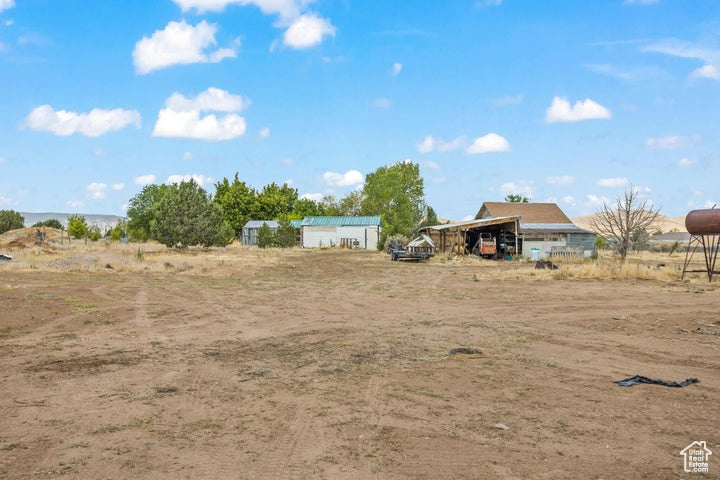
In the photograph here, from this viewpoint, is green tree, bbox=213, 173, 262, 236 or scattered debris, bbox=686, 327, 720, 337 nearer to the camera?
scattered debris, bbox=686, 327, 720, 337

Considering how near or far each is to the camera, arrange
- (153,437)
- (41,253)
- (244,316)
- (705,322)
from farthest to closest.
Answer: (41,253) < (244,316) < (705,322) < (153,437)

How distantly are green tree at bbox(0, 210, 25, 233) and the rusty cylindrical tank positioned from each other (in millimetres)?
77708

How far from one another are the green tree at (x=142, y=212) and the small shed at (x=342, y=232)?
22.7m

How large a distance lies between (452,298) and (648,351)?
8887 mm

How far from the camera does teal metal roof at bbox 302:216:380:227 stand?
250 ft

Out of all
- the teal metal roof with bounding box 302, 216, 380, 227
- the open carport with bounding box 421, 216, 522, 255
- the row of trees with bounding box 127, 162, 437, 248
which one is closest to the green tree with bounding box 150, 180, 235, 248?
the row of trees with bounding box 127, 162, 437, 248

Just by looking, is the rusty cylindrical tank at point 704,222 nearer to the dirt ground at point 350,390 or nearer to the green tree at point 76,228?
the dirt ground at point 350,390

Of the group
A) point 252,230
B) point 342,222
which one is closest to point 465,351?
point 342,222

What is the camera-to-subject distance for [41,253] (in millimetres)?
39312

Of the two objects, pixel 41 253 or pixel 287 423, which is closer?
pixel 287 423

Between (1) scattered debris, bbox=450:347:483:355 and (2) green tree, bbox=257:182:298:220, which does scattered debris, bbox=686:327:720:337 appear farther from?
(2) green tree, bbox=257:182:298:220

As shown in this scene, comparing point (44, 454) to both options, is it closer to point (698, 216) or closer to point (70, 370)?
point (70, 370)

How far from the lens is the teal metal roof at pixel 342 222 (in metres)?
76.2

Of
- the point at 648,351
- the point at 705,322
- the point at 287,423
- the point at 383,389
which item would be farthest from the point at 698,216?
the point at 287,423
